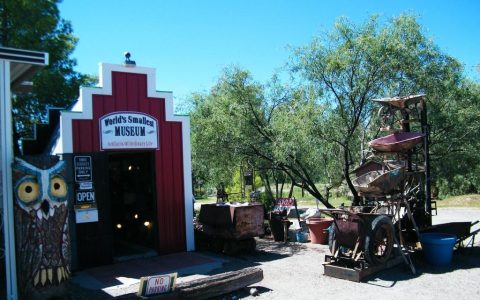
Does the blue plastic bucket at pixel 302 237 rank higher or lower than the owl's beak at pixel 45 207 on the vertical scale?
lower

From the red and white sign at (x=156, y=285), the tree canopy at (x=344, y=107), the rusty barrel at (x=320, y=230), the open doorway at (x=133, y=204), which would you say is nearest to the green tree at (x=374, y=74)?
the tree canopy at (x=344, y=107)

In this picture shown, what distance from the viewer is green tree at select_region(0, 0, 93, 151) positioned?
13.9 metres

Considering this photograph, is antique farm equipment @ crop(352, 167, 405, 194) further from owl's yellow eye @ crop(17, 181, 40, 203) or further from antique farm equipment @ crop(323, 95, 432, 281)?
owl's yellow eye @ crop(17, 181, 40, 203)

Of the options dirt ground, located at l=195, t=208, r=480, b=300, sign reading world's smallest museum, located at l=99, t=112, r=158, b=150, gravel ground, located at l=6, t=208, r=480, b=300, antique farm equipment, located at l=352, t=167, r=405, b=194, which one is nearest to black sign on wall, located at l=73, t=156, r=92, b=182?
sign reading world's smallest museum, located at l=99, t=112, r=158, b=150

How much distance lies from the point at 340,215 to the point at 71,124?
5.89 meters

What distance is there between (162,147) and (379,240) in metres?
5.32

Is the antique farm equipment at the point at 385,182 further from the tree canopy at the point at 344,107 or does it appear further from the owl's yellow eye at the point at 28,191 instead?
the owl's yellow eye at the point at 28,191

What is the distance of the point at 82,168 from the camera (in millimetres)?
9070

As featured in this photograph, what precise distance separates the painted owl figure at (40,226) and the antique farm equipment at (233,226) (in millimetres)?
4365

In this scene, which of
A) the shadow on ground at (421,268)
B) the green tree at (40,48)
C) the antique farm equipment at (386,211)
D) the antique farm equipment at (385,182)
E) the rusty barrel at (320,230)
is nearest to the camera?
the shadow on ground at (421,268)

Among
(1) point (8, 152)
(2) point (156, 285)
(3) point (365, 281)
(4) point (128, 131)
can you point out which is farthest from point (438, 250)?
(1) point (8, 152)

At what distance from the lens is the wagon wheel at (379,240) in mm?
7829

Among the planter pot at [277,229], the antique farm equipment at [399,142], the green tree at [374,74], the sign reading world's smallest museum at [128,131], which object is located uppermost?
the green tree at [374,74]

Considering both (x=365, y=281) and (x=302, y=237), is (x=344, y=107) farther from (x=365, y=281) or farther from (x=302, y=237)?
(x=365, y=281)
